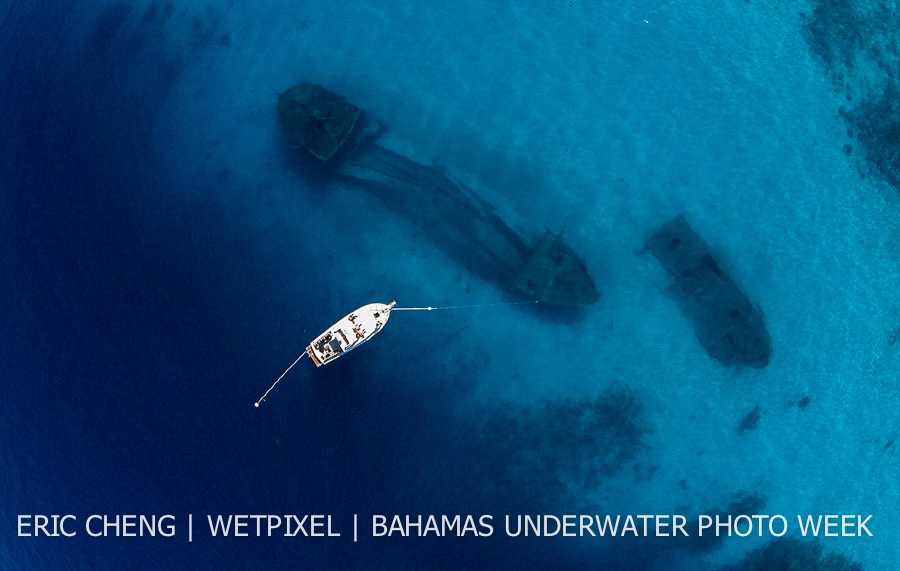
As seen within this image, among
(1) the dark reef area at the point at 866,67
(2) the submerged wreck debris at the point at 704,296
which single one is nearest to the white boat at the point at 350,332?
(2) the submerged wreck debris at the point at 704,296

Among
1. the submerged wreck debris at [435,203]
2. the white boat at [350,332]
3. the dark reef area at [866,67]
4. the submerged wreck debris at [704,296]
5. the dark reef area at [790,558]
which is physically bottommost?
the white boat at [350,332]

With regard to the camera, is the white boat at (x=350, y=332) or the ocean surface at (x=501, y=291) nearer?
the white boat at (x=350, y=332)

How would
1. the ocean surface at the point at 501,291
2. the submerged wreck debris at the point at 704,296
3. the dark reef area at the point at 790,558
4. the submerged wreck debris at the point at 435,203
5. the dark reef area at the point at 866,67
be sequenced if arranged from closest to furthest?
the submerged wreck debris at the point at 704,296 → the submerged wreck debris at the point at 435,203 → the ocean surface at the point at 501,291 → the dark reef area at the point at 866,67 → the dark reef area at the point at 790,558

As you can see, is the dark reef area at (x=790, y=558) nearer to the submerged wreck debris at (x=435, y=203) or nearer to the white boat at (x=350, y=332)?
the submerged wreck debris at (x=435, y=203)

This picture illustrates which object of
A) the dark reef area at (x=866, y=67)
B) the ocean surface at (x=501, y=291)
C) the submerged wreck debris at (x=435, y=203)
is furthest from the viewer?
the dark reef area at (x=866, y=67)

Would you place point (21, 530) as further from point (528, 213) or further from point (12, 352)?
point (528, 213)

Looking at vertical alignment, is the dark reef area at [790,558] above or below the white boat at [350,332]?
above

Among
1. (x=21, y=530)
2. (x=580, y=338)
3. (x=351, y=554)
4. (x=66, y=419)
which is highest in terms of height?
(x=580, y=338)

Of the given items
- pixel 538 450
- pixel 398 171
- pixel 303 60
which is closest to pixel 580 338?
pixel 538 450
